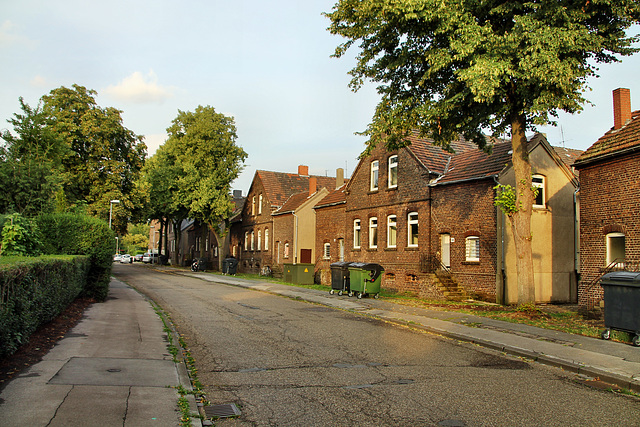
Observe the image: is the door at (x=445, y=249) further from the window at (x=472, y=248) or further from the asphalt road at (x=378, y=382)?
the asphalt road at (x=378, y=382)

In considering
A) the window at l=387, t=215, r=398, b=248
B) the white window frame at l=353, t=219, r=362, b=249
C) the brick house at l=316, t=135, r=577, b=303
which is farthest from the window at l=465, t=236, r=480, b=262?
the white window frame at l=353, t=219, r=362, b=249

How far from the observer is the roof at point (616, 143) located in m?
15.5


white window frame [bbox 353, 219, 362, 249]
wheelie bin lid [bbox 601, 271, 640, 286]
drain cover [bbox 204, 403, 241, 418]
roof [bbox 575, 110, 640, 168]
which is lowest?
drain cover [bbox 204, 403, 241, 418]

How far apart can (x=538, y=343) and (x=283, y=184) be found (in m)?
35.4

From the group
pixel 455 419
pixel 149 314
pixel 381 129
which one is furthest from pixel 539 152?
pixel 455 419

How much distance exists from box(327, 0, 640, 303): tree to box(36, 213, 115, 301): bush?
9.62 m

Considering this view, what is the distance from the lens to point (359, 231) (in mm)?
29344

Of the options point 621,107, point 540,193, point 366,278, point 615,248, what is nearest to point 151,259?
point 366,278

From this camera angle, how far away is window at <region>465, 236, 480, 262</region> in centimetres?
2125

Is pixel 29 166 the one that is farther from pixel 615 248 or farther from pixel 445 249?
pixel 615 248

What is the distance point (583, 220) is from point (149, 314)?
14.3 meters

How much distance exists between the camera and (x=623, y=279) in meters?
10.7

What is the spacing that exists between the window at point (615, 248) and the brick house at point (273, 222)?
23.8 m

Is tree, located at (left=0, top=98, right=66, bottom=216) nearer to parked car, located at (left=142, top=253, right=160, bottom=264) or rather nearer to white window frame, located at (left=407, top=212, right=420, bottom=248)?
white window frame, located at (left=407, top=212, right=420, bottom=248)
